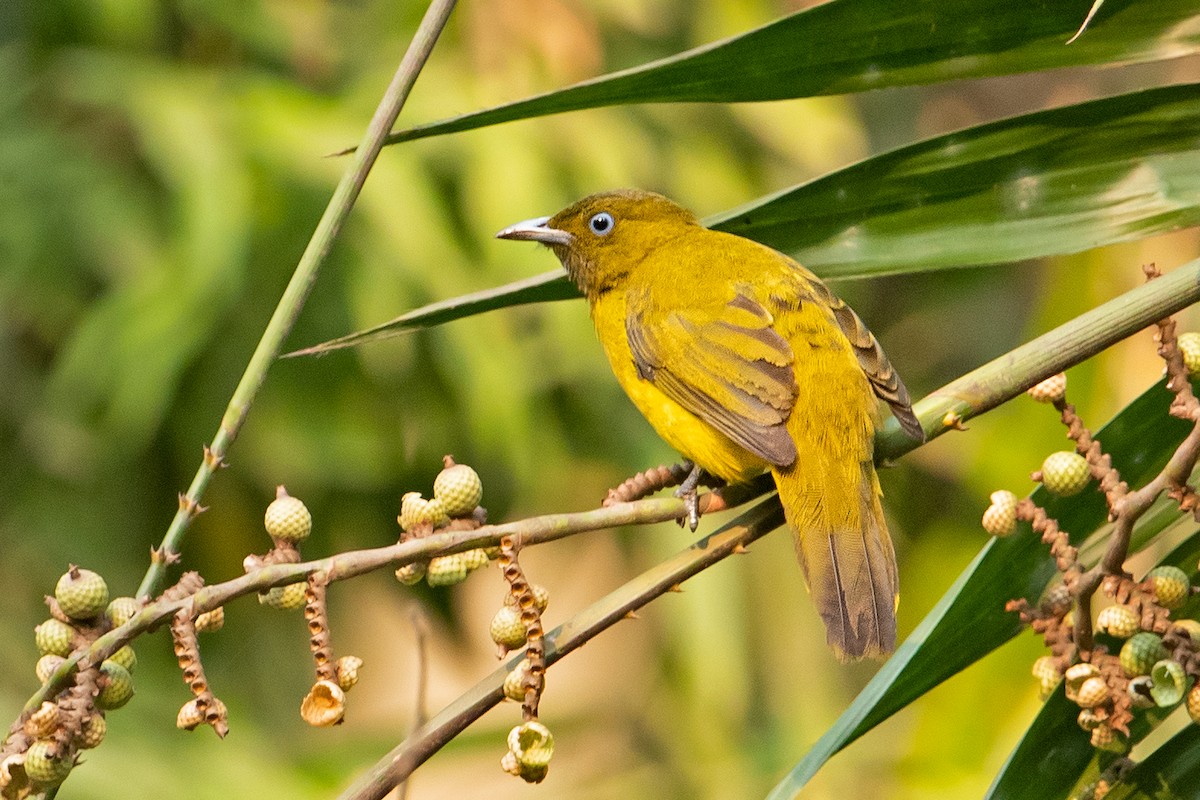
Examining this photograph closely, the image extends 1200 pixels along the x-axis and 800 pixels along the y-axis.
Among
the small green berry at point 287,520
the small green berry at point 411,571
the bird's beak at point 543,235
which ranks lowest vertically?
the small green berry at point 411,571

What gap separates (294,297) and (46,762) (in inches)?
18.6

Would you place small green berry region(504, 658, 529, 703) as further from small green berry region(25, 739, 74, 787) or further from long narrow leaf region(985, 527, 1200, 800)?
long narrow leaf region(985, 527, 1200, 800)

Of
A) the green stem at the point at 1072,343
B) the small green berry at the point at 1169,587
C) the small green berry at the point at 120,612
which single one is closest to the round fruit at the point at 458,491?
the small green berry at the point at 120,612

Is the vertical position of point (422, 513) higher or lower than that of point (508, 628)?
higher

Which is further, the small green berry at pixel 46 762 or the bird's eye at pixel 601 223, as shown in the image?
the bird's eye at pixel 601 223

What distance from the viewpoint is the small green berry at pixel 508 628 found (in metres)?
1.36

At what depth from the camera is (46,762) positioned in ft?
3.86

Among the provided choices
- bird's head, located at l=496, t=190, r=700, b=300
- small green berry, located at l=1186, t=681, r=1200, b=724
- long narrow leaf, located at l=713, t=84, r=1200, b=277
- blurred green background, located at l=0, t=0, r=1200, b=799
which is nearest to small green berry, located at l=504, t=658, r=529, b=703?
small green berry, located at l=1186, t=681, r=1200, b=724

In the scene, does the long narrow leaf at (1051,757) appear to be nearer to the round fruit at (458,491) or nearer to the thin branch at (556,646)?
the thin branch at (556,646)

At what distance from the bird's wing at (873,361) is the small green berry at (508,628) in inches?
28.8

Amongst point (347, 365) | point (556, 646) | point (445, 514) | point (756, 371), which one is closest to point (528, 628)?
point (556, 646)

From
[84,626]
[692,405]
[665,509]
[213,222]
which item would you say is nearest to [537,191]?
[213,222]

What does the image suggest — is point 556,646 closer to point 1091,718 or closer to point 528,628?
point 528,628

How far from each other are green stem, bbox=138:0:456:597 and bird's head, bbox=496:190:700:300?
5.68ft
